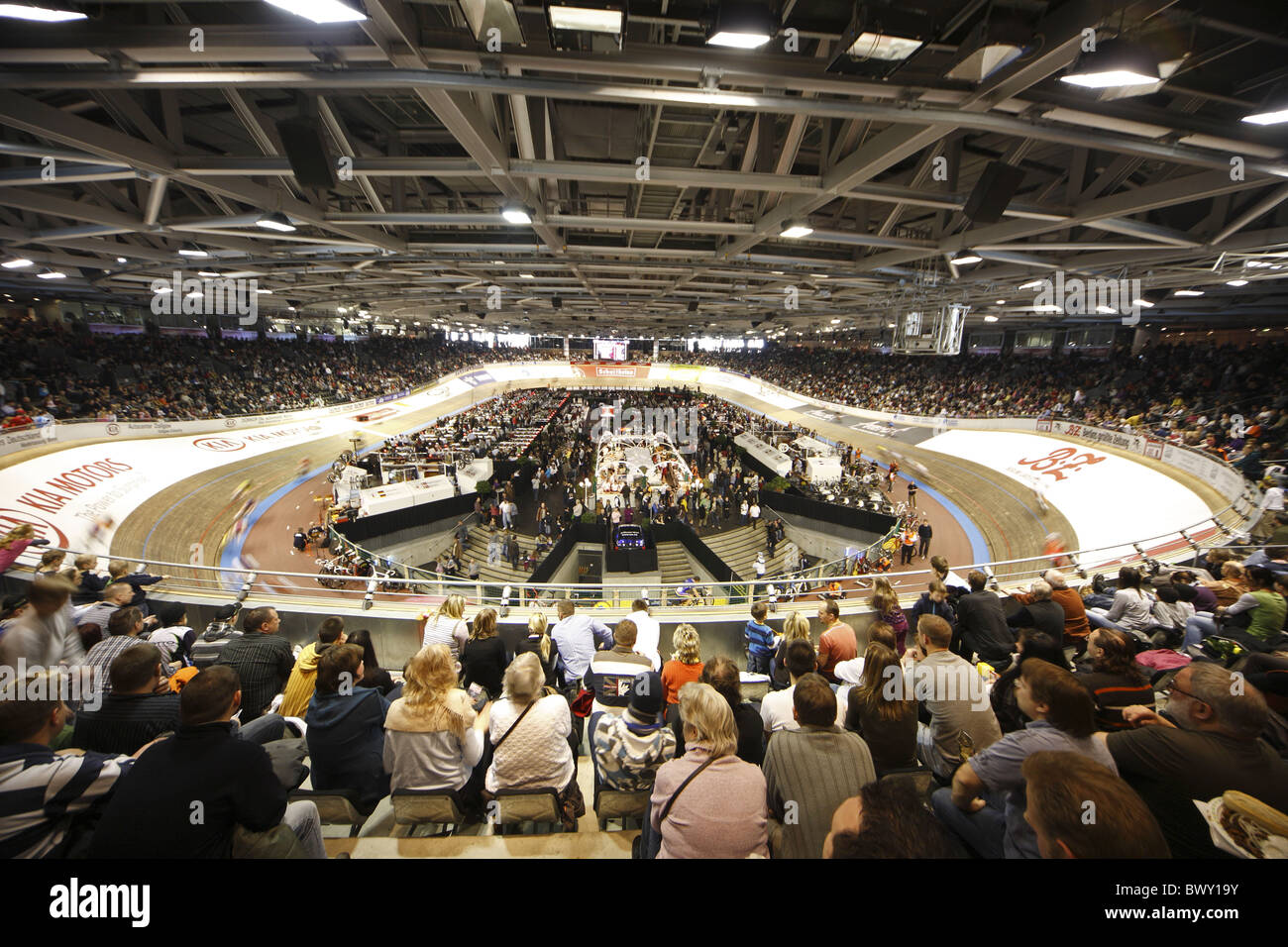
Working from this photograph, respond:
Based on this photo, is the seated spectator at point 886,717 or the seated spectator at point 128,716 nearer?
the seated spectator at point 128,716

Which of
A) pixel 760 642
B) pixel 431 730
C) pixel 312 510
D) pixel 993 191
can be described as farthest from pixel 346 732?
pixel 312 510

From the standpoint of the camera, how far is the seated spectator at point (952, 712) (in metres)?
2.89

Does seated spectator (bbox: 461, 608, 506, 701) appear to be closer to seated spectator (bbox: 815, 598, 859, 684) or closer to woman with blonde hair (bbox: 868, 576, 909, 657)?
seated spectator (bbox: 815, 598, 859, 684)

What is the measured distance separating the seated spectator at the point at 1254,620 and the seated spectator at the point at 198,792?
7.17 m

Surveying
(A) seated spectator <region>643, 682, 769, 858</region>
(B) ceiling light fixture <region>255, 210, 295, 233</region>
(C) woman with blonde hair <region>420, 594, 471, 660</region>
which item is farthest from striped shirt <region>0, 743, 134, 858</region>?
(B) ceiling light fixture <region>255, 210, 295, 233</region>

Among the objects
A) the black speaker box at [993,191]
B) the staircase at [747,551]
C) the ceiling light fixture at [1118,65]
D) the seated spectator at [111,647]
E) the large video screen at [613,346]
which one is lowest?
the staircase at [747,551]

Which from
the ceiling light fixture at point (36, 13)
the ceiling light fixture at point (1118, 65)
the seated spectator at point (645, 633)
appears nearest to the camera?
the ceiling light fixture at point (36, 13)

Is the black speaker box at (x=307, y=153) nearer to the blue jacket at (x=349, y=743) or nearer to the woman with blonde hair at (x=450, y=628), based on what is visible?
the woman with blonde hair at (x=450, y=628)

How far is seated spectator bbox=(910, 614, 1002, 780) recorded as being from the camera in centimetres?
289

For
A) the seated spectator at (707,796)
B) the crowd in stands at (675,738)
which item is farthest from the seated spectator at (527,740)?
the seated spectator at (707,796)

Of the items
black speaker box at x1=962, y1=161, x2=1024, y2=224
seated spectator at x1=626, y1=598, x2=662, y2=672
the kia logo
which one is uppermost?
black speaker box at x1=962, y1=161, x2=1024, y2=224

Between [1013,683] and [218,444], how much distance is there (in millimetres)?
25100

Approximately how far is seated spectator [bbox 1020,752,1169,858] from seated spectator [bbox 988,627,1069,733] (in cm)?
155
